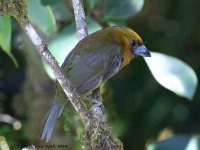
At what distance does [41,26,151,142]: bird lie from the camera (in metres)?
3.43

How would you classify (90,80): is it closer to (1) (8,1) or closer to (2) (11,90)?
(1) (8,1)

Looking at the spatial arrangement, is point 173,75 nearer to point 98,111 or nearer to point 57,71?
point 98,111

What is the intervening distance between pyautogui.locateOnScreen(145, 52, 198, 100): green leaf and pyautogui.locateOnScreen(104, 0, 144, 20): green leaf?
0.45 metres

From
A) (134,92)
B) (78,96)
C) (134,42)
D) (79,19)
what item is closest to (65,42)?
(79,19)

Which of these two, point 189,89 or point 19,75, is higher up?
point 19,75

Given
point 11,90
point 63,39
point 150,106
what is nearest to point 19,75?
point 11,90

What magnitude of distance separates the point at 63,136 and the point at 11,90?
0.77 m

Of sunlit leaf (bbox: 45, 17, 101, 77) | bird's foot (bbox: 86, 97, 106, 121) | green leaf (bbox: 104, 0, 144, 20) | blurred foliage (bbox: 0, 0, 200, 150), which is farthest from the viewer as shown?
blurred foliage (bbox: 0, 0, 200, 150)

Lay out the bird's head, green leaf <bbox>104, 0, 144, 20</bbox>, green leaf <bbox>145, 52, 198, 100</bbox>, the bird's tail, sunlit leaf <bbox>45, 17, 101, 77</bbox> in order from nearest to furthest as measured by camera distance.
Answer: the bird's tail
green leaf <bbox>145, 52, 198, 100</bbox>
sunlit leaf <bbox>45, 17, 101, 77</bbox>
the bird's head
green leaf <bbox>104, 0, 144, 20</bbox>

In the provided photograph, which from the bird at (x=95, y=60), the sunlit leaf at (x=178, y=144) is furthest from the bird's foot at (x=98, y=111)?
the sunlit leaf at (x=178, y=144)

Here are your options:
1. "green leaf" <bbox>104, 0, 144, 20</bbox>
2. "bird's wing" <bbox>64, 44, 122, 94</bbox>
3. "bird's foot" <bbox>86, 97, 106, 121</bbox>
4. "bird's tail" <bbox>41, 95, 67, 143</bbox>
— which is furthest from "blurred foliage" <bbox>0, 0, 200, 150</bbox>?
"bird's foot" <bbox>86, 97, 106, 121</bbox>

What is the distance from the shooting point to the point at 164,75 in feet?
11.8

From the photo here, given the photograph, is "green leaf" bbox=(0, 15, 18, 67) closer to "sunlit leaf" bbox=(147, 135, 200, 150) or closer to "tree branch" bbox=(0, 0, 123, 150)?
"tree branch" bbox=(0, 0, 123, 150)

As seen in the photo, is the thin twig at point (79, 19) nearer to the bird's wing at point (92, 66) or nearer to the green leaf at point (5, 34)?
the bird's wing at point (92, 66)
